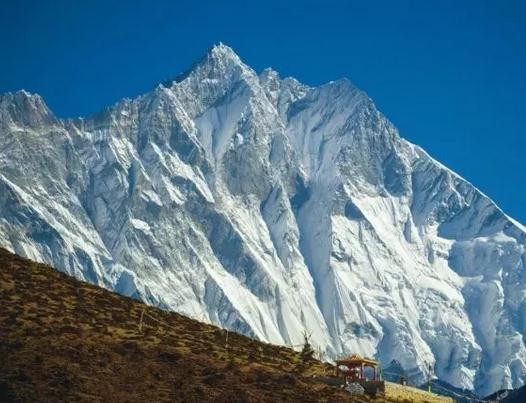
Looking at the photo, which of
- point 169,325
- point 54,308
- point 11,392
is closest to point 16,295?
point 54,308

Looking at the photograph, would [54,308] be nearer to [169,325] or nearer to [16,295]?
[16,295]

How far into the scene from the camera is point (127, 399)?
78.2m

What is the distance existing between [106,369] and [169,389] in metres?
4.20

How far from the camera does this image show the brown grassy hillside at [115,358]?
78812mm

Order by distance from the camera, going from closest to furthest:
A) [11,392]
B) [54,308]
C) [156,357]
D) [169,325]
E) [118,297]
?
[11,392] < [156,357] < [54,308] < [169,325] < [118,297]

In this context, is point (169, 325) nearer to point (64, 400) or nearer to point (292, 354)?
point (292, 354)

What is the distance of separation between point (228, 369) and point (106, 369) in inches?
409

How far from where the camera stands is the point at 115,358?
278 feet

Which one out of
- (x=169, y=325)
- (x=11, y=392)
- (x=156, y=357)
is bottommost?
(x=11, y=392)

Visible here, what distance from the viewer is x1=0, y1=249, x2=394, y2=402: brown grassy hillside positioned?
78.8 m

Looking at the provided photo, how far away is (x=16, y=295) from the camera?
321 ft

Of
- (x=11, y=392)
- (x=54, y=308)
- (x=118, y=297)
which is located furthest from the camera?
(x=118, y=297)

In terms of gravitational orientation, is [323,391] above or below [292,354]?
below

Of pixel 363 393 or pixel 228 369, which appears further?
pixel 363 393
